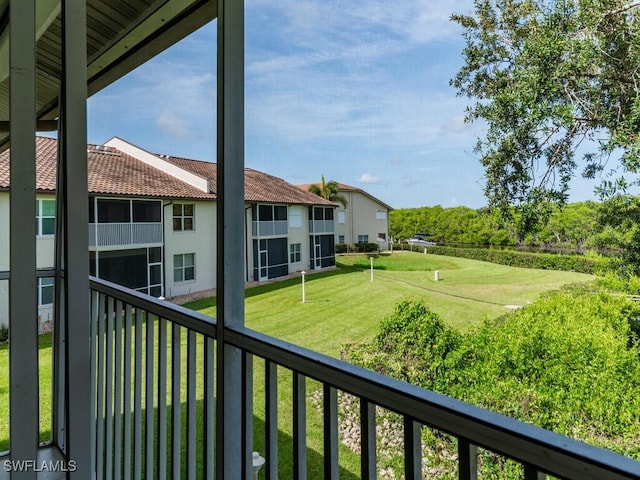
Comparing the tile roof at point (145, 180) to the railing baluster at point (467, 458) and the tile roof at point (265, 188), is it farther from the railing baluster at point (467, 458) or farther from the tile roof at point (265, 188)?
the railing baluster at point (467, 458)

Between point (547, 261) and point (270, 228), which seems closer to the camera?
point (547, 261)

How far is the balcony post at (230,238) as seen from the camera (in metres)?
1.25

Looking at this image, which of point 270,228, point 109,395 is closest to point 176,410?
point 109,395

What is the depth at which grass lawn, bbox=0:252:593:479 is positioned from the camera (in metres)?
1.33

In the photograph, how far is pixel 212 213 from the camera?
5.17 ft

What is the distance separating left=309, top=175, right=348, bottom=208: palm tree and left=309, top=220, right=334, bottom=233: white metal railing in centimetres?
14

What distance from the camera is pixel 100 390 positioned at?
206 centimetres

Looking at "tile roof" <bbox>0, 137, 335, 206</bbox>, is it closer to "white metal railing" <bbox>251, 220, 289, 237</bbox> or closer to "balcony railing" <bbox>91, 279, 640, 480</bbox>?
"white metal railing" <bbox>251, 220, 289, 237</bbox>

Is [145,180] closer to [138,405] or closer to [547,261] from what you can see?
[138,405]

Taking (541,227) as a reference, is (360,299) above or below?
below

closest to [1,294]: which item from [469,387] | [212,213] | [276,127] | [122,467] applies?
[122,467]

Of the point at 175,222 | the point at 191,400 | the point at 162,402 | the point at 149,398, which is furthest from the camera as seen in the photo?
the point at 175,222

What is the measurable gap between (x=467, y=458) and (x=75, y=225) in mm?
1164

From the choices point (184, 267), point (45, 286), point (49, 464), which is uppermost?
point (184, 267)
